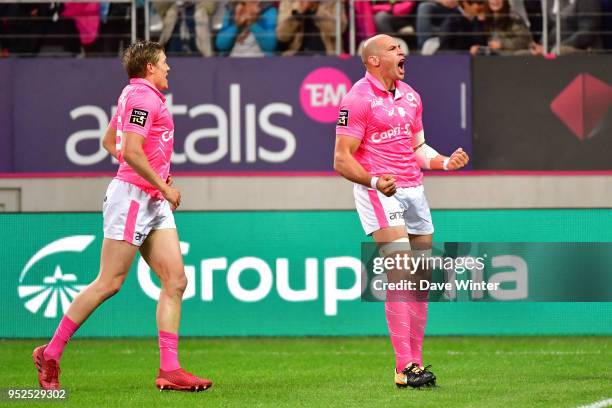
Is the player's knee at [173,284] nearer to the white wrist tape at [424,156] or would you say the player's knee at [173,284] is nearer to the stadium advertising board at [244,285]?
the white wrist tape at [424,156]

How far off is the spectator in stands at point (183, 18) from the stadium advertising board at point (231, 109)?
25cm

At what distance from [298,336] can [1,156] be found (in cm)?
471

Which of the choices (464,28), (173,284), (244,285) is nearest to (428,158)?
(173,284)

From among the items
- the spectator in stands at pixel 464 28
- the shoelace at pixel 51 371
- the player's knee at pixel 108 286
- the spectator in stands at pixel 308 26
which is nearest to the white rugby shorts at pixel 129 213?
the player's knee at pixel 108 286

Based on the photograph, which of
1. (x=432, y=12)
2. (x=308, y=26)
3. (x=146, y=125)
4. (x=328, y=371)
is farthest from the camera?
(x=308, y=26)

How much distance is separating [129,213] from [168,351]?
2.70 ft

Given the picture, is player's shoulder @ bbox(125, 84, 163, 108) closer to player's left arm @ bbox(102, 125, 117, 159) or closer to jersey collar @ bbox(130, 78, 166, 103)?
jersey collar @ bbox(130, 78, 166, 103)

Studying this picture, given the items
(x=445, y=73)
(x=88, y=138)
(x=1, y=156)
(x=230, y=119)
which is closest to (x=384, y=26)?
(x=445, y=73)

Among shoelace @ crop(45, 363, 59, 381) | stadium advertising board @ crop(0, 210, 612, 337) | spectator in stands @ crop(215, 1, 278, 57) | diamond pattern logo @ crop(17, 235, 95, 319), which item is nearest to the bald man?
shoelace @ crop(45, 363, 59, 381)

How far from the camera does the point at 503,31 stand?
14141mm

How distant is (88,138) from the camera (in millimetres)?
14297

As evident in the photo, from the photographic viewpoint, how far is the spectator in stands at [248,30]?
14023 mm

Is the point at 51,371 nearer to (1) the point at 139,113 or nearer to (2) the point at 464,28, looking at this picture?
(1) the point at 139,113

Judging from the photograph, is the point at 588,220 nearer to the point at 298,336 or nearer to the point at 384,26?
the point at 298,336
